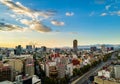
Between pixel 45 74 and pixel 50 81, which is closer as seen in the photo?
pixel 50 81

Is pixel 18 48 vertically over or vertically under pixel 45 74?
over

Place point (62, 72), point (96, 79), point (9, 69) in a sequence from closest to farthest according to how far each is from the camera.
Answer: point (96, 79) → point (9, 69) → point (62, 72)

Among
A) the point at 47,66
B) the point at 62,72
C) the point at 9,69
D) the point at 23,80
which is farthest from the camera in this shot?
the point at 47,66

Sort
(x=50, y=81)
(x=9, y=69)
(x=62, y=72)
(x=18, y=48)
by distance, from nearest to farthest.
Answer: (x=50, y=81), (x=9, y=69), (x=62, y=72), (x=18, y=48)

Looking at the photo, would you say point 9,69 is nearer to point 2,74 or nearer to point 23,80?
point 2,74

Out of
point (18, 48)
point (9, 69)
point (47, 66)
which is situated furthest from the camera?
point (18, 48)

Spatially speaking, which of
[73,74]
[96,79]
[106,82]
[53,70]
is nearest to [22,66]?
[53,70]

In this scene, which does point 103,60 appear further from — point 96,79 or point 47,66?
point 96,79

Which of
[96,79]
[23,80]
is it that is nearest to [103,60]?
[96,79]

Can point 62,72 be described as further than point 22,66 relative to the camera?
No
